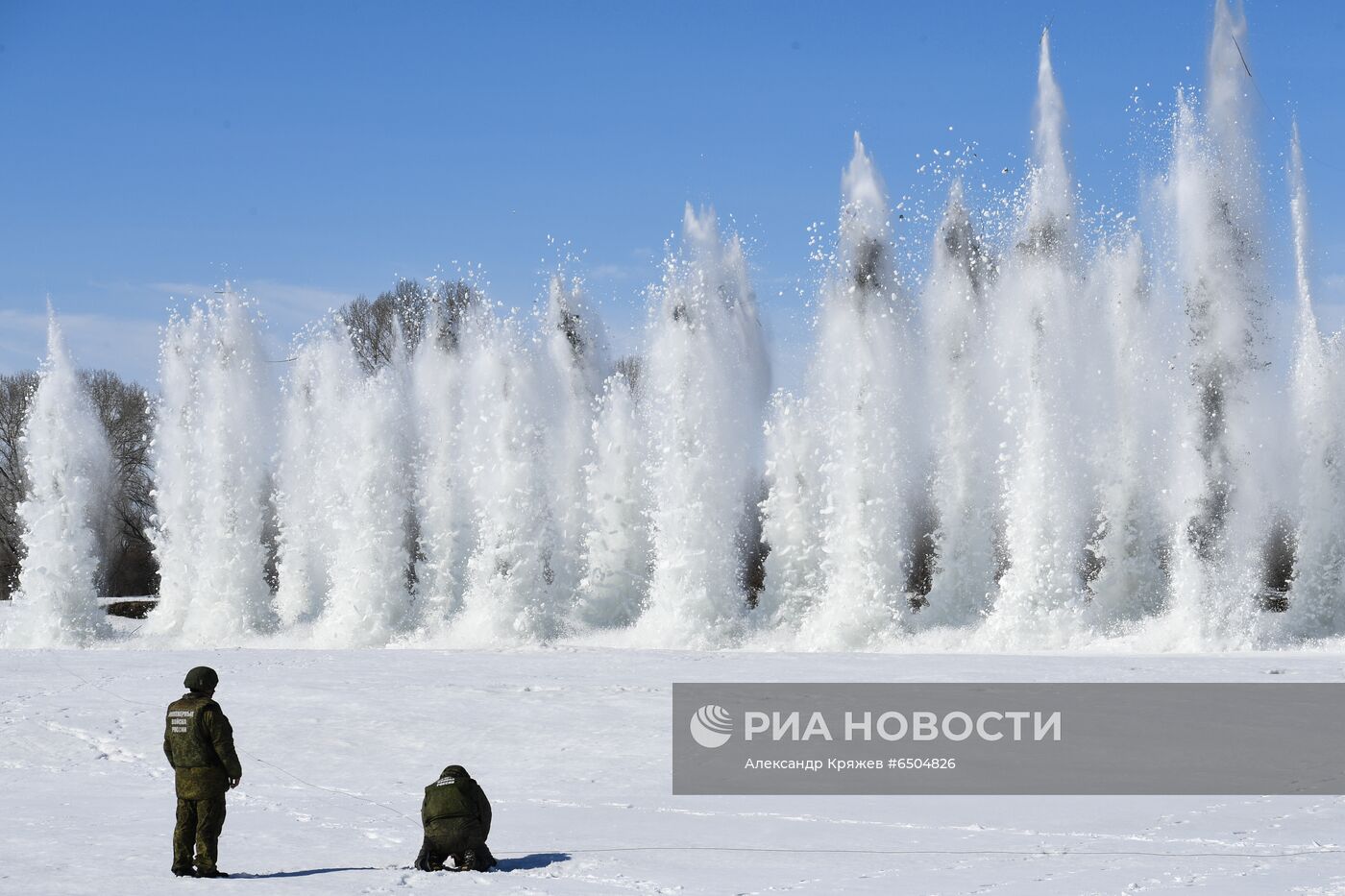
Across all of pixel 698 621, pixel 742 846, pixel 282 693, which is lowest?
pixel 742 846

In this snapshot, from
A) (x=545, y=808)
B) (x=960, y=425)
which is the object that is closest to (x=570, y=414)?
(x=960, y=425)

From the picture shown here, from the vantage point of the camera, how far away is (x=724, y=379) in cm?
3005

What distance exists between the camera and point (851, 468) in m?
28.1

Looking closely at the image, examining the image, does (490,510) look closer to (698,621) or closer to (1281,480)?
(698,621)

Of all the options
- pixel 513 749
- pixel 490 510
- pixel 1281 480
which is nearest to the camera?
pixel 513 749

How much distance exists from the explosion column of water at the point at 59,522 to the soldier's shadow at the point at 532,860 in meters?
21.5

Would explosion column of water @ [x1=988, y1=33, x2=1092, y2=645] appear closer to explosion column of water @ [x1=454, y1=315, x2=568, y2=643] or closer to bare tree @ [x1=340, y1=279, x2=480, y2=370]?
explosion column of water @ [x1=454, y1=315, x2=568, y2=643]

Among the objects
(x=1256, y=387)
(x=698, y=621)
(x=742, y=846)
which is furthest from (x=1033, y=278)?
(x=742, y=846)

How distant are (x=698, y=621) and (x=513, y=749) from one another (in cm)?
1283

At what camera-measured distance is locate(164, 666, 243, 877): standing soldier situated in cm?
930

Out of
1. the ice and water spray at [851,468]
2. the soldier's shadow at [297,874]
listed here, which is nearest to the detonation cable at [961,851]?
the soldier's shadow at [297,874]

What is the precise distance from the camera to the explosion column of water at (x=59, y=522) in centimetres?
2908

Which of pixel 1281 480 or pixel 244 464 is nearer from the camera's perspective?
pixel 1281 480

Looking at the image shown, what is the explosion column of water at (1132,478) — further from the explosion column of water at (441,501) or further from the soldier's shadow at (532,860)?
the soldier's shadow at (532,860)
